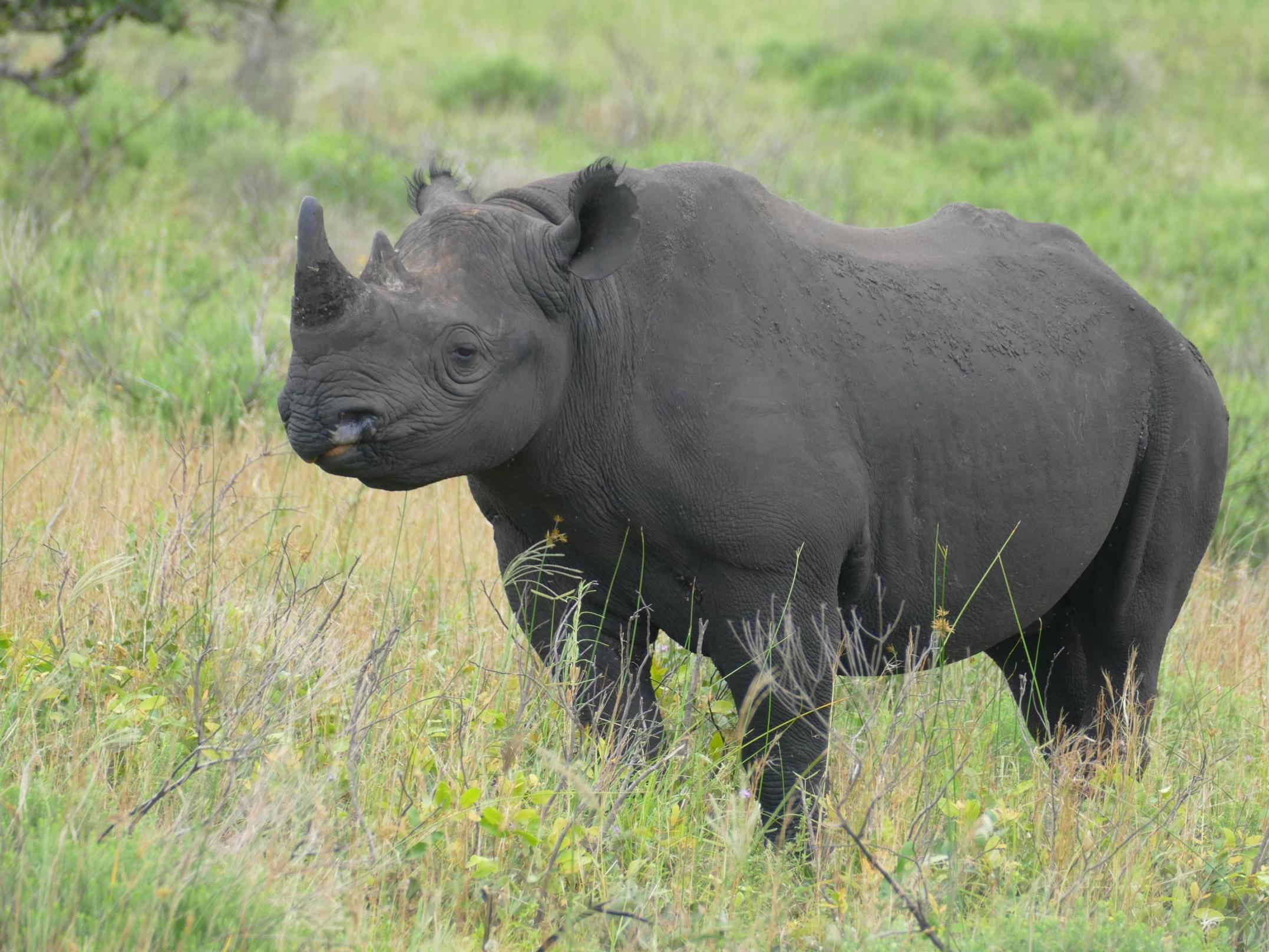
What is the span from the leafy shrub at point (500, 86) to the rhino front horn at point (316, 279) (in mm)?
15920

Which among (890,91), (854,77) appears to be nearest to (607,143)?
(890,91)

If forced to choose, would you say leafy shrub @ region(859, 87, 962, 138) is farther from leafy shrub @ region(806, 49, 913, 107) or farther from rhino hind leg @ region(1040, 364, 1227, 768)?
rhino hind leg @ region(1040, 364, 1227, 768)

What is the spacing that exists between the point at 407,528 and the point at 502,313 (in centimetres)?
292

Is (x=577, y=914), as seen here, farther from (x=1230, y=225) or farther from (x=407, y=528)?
(x=1230, y=225)

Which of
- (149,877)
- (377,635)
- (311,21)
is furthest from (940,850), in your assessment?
(311,21)

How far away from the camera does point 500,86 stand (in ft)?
63.3

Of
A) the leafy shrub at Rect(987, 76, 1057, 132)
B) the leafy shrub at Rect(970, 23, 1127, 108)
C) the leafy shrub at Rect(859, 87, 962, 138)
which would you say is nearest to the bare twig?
the leafy shrub at Rect(859, 87, 962, 138)

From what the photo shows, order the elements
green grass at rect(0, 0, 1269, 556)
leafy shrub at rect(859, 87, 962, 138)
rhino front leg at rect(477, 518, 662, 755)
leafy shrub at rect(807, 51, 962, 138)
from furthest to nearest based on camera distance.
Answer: leafy shrub at rect(807, 51, 962, 138)
leafy shrub at rect(859, 87, 962, 138)
green grass at rect(0, 0, 1269, 556)
rhino front leg at rect(477, 518, 662, 755)

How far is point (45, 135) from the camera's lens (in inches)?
515

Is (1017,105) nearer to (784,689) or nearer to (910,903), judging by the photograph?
(784,689)

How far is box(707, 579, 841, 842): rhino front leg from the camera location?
3.97 m

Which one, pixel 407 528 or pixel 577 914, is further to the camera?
pixel 407 528

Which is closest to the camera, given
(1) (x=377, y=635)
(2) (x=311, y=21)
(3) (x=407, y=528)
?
(1) (x=377, y=635)

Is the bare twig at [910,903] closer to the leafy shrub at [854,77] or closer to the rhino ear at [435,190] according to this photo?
the rhino ear at [435,190]
